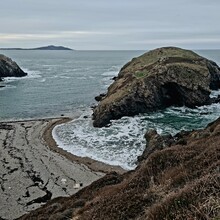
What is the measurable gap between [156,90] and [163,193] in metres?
41.8

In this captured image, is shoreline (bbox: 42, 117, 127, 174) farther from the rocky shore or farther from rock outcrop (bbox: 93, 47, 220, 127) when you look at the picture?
rock outcrop (bbox: 93, 47, 220, 127)

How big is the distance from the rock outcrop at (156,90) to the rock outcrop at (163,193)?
2836cm

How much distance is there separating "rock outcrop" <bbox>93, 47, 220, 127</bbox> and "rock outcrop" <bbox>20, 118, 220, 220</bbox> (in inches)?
1117

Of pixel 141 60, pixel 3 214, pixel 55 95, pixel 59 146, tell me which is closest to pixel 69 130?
pixel 59 146

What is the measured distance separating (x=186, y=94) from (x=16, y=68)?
6936 cm

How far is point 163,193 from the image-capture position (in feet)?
34.8

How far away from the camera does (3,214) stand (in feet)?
70.7

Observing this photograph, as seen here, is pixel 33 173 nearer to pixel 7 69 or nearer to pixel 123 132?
pixel 123 132

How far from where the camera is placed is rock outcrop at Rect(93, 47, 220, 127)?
46.9m

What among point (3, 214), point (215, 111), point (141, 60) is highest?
point (141, 60)

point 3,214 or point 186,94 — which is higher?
point 186,94

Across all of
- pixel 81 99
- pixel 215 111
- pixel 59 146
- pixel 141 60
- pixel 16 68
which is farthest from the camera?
pixel 16 68

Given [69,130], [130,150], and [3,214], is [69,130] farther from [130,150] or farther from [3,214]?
[3,214]

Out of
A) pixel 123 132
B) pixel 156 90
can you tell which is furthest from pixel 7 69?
pixel 123 132
